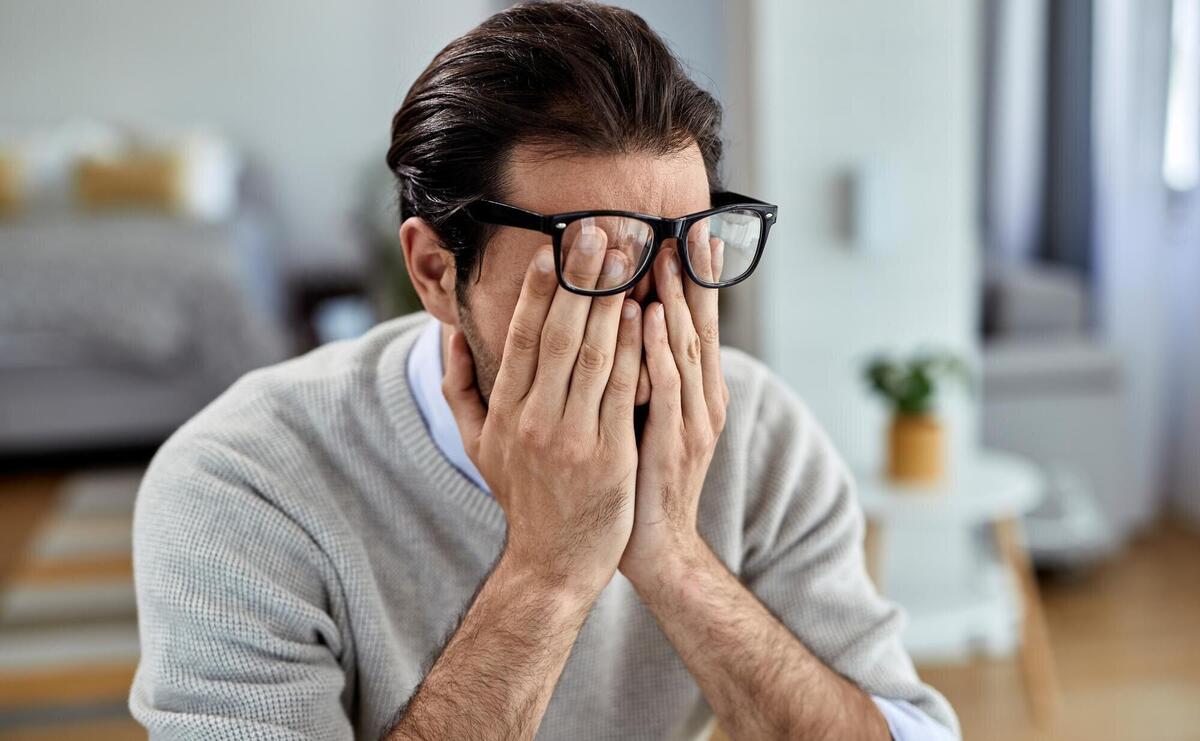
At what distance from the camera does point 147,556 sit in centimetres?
Result: 94

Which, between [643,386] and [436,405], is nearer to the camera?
[643,386]

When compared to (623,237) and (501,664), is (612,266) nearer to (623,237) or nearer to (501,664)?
(623,237)

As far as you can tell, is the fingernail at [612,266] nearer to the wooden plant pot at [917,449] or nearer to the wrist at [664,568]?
the wrist at [664,568]

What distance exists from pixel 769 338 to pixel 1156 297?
1.30 meters

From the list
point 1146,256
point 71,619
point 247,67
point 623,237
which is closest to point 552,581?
point 623,237

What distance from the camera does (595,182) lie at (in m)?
0.89

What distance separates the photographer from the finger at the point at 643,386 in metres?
0.92

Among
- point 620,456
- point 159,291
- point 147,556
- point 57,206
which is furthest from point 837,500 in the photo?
point 57,206

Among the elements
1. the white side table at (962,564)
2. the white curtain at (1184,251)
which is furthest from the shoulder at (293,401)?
the white curtain at (1184,251)

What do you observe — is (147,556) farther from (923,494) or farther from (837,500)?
(923,494)

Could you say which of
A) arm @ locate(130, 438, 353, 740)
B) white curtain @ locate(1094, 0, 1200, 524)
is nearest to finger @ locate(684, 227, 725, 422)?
arm @ locate(130, 438, 353, 740)

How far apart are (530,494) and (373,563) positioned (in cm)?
17

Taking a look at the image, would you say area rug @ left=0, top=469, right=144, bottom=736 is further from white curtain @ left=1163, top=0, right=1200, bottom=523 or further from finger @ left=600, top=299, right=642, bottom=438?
white curtain @ left=1163, top=0, right=1200, bottom=523

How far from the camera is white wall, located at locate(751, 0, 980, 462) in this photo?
223 centimetres
